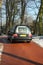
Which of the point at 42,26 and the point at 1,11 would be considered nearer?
the point at 42,26

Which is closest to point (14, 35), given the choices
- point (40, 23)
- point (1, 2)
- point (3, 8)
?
point (40, 23)

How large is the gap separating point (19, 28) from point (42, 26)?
14811 mm

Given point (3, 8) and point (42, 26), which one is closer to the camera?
point (42, 26)

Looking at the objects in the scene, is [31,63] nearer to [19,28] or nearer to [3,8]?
[19,28]

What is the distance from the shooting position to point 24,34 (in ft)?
63.3

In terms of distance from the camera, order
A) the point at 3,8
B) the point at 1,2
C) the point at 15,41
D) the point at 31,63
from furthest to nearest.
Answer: the point at 3,8, the point at 1,2, the point at 15,41, the point at 31,63

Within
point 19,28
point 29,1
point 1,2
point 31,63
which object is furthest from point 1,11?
point 31,63

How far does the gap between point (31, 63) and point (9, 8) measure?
2780 cm

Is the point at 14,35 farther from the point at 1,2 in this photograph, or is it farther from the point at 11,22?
the point at 11,22

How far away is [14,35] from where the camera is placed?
19234 millimetres

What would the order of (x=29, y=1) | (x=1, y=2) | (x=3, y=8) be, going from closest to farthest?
(x=29, y=1) < (x=1, y=2) < (x=3, y=8)

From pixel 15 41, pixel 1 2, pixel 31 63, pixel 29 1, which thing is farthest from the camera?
pixel 1 2

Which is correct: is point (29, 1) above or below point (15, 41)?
above

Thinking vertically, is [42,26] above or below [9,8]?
below
